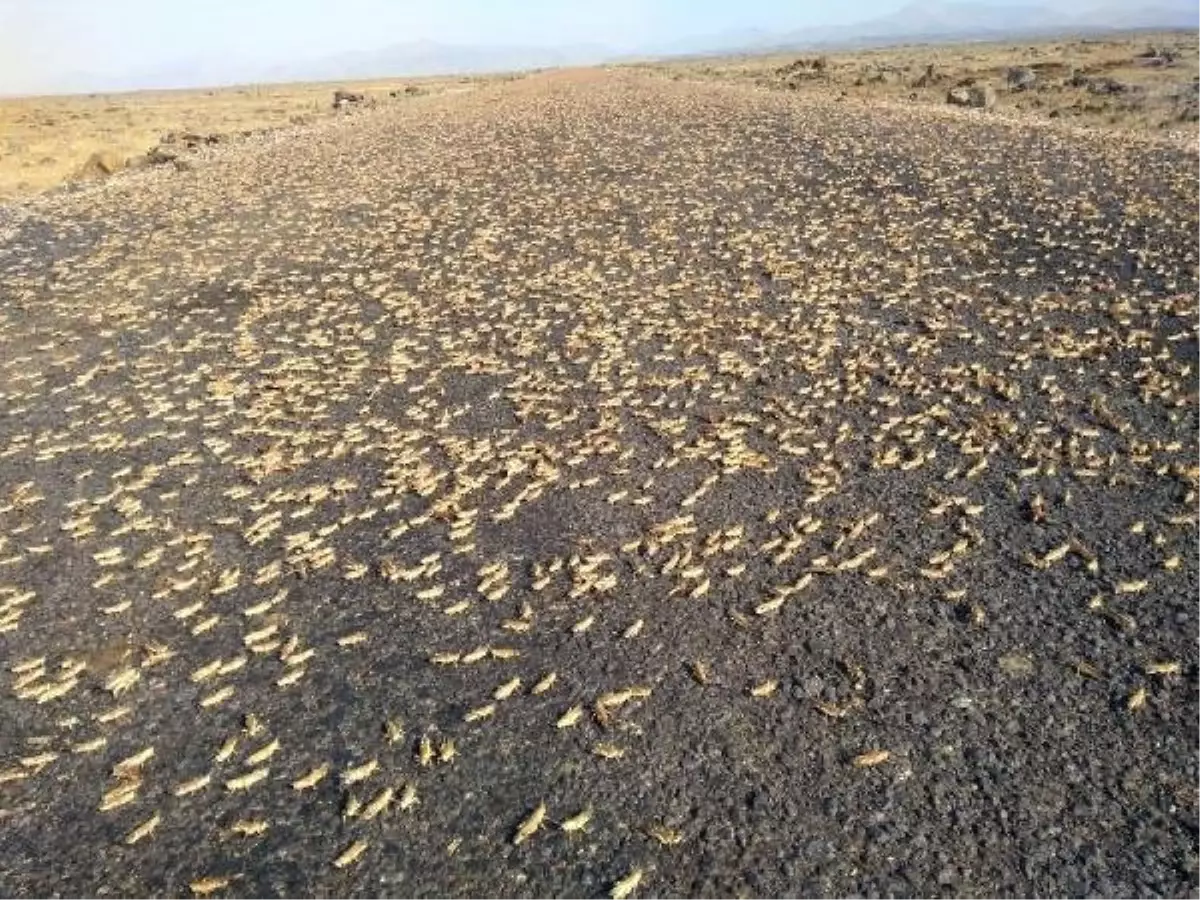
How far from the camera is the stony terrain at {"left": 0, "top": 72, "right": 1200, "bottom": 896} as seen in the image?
5.61 meters

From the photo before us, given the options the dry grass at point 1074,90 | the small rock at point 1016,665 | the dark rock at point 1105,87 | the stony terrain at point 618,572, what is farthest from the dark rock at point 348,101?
the small rock at point 1016,665

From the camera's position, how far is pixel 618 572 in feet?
26.8

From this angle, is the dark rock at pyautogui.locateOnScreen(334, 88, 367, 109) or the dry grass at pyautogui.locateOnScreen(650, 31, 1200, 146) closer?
the dry grass at pyautogui.locateOnScreen(650, 31, 1200, 146)

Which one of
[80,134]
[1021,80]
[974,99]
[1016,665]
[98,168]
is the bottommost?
[1021,80]

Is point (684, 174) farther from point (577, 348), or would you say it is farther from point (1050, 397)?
point (1050, 397)

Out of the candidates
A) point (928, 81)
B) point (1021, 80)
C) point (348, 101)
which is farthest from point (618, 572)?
point (348, 101)

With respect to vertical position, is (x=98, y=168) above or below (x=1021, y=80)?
above

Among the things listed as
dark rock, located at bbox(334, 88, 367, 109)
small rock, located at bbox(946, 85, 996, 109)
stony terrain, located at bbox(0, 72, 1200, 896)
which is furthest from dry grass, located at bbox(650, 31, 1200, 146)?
dark rock, located at bbox(334, 88, 367, 109)

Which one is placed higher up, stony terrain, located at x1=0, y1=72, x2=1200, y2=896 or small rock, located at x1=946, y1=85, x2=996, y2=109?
stony terrain, located at x1=0, y1=72, x2=1200, y2=896

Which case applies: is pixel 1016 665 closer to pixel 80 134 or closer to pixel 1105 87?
pixel 1105 87

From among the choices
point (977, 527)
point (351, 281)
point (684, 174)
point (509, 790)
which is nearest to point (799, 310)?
point (977, 527)

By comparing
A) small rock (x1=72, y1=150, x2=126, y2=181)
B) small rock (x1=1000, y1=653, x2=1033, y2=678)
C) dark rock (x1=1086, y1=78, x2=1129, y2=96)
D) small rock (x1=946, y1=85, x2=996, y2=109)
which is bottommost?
dark rock (x1=1086, y1=78, x2=1129, y2=96)

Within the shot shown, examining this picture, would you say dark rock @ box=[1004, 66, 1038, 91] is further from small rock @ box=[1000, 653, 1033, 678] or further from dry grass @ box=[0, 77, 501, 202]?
small rock @ box=[1000, 653, 1033, 678]

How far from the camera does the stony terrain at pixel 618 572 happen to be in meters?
5.61
